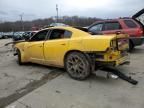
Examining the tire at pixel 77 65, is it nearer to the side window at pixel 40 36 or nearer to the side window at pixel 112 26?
the side window at pixel 40 36

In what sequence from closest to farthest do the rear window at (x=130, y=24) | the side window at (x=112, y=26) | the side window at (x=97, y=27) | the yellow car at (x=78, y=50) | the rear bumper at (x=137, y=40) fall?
the yellow car at (x=78, y=50) < the rear bumper at (x=137, y=40) < the rear window at (x=130, y=24) < the side window at (x=112, y=26) < the side window at (x=97, y=27)

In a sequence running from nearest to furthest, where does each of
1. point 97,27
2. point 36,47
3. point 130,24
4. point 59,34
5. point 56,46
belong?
point 56,46 < point 59,34 < point 36,47 < point 130,24 < point 97,27

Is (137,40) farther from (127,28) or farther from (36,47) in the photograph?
(36,47)

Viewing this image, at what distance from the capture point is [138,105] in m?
4.00

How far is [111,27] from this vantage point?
31.4ft

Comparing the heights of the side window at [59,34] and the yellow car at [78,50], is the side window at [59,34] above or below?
above

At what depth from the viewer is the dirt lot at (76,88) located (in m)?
4.20

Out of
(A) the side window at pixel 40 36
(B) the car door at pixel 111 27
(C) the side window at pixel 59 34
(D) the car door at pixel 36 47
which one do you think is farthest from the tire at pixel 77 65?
(B) the car door at pixel 111 27

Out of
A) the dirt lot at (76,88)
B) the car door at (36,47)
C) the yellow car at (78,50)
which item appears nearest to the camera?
the dirt lot at (76,88)

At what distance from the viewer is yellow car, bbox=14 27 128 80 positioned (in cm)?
513

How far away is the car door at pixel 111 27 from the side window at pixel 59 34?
12.2 feet

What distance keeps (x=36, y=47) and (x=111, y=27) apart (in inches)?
168

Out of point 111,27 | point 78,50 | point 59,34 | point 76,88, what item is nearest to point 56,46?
point 59,34

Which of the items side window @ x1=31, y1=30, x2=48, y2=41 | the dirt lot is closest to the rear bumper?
the dirt lot
